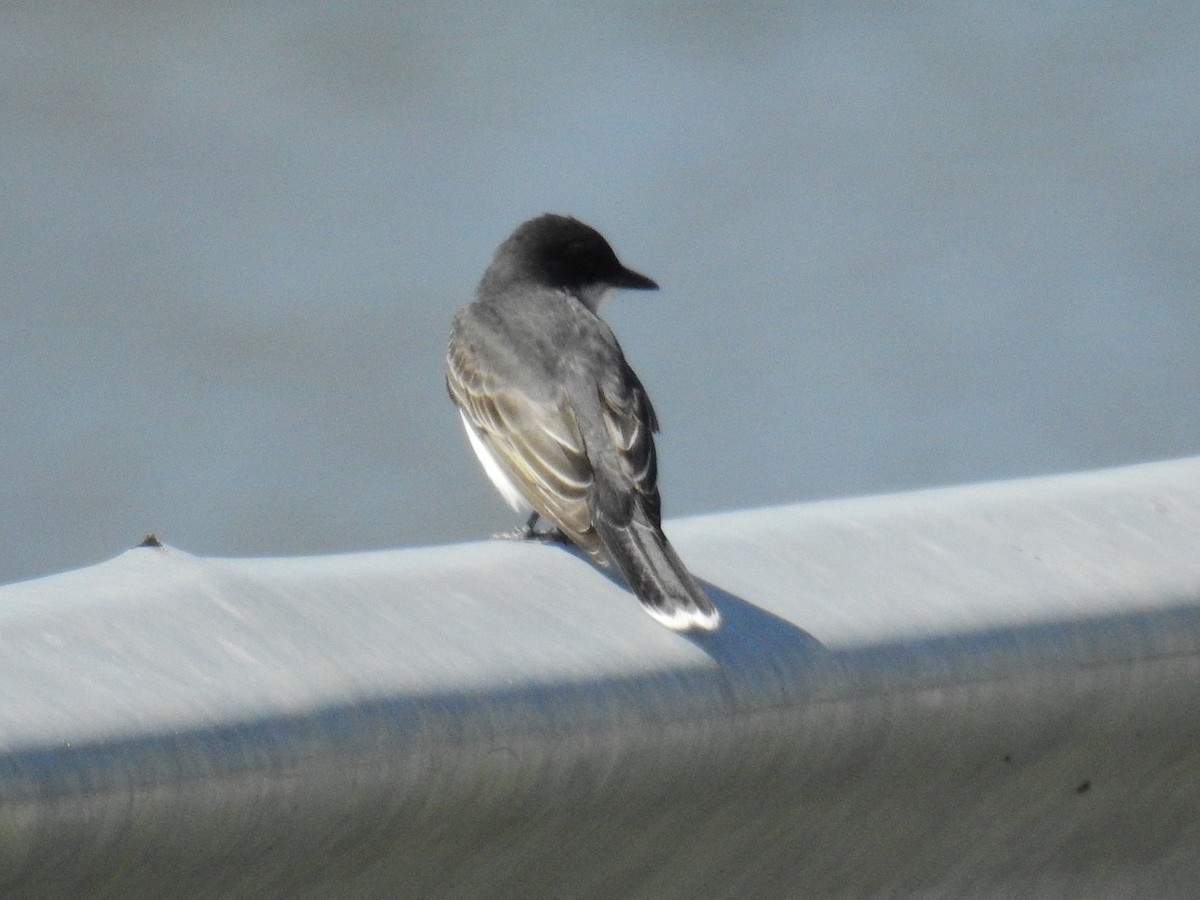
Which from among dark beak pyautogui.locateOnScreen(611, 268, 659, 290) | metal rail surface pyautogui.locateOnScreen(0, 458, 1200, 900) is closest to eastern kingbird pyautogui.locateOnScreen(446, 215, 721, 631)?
dark beak pyautogui.locateOnScreen(611, 268, 659, 290)

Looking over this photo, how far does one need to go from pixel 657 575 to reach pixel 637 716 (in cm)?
93

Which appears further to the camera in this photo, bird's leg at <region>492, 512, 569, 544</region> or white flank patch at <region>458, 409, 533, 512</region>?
white flank patch at <region>458, 409, 533, 512</region>

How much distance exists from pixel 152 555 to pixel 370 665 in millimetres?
351

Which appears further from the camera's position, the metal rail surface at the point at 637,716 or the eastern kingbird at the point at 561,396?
the eastern kingbird at the point at 561,396

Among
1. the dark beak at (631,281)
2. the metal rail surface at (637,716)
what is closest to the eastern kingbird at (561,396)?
the dark beak at (631,281)

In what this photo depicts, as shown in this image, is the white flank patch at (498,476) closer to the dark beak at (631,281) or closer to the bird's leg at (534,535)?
the bird's leg at (534,535)

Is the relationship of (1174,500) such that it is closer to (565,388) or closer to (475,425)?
(565,388)

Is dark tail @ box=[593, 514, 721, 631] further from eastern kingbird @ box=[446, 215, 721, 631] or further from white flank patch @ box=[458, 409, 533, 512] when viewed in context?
white flank patch @ box=[458, 409, 533, 512]

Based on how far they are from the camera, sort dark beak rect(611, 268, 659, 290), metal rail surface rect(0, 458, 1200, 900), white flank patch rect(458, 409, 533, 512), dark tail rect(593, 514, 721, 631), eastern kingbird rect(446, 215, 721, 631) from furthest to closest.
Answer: dark beak rect(611, 268, 659, 290), white flank patch rect(458, 409, 533, 512), eastern kingbird rect(446, 215, 721, 631), dark tail rect(593, 514, 721, 631), metal rail surface rect(0, 458, 1200, 900)

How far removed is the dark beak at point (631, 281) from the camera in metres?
7.18

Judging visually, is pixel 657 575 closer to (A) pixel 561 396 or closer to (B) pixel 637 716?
(B) pixel 637 716

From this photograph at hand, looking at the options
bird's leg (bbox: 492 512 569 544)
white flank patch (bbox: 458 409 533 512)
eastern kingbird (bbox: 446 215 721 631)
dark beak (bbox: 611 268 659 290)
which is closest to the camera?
eastern kingbird (bbox: 446 215 721 631)

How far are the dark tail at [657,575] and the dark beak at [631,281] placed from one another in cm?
278

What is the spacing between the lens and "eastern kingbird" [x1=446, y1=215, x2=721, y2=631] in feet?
15.0
